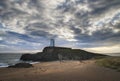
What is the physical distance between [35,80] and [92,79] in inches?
193

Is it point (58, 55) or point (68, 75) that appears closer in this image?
point (68, 75)

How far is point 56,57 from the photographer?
64.3 metres

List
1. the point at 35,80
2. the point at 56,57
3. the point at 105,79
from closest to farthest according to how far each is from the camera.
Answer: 1. the point at 105,79
2. the point at 35,80
3. the point at 56,57

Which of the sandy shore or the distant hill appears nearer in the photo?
the sandy shore

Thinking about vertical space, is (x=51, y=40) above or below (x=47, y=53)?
above

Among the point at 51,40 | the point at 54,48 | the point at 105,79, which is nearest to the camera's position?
the point at 105,79

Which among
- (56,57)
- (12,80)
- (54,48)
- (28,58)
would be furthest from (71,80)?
(28,58)

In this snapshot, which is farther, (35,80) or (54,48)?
(54,48)

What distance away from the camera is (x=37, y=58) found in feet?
221

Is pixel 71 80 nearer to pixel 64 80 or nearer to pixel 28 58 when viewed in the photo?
pixel 64 80

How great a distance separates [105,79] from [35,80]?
5933mm

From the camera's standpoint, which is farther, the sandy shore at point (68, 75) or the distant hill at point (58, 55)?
the distant hill at point (58, 55)

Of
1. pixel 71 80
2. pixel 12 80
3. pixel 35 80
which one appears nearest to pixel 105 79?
pixel 71 80

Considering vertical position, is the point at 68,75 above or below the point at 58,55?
below
